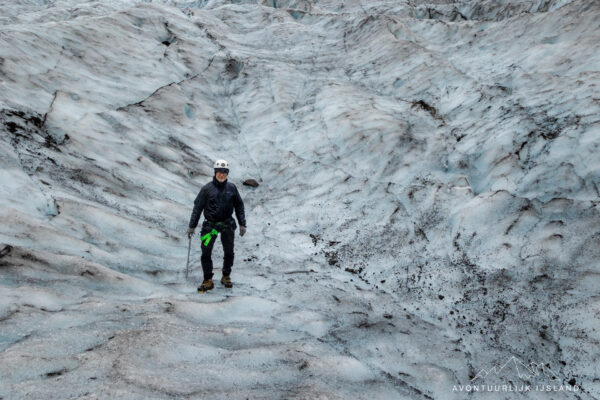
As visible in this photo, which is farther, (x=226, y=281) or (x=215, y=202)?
(x=226, y=281)

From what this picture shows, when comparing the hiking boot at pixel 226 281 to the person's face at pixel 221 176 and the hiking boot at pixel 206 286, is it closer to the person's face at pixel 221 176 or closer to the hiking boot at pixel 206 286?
the hiking boot at pixel 206 286

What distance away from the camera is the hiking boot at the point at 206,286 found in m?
5.98

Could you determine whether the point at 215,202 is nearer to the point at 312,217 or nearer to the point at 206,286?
the point at 206,286

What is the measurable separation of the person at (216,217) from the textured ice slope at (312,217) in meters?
0.40

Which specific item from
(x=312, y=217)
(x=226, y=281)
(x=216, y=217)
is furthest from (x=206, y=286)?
(x=312, y=217)

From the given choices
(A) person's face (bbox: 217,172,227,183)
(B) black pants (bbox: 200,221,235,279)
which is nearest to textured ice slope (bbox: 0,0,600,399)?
(B) black pants (bbox: 200,221,235,279)

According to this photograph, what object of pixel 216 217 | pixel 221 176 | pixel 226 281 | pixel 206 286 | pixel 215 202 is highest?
pixel 221 176

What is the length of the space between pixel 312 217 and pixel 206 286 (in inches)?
144

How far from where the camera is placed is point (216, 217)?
6.16 metres

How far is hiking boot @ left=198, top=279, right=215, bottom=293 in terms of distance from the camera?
5.98m

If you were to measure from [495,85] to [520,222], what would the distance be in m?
6.06

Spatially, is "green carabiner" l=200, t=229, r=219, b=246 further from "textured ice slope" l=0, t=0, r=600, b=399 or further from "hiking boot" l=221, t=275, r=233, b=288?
"textured ice slope" l=0, t=0, r=600, b=399

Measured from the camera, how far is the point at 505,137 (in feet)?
28.8

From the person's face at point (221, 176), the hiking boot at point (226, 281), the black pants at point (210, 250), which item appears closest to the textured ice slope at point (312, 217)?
the hiking boot at point (226, 281)
